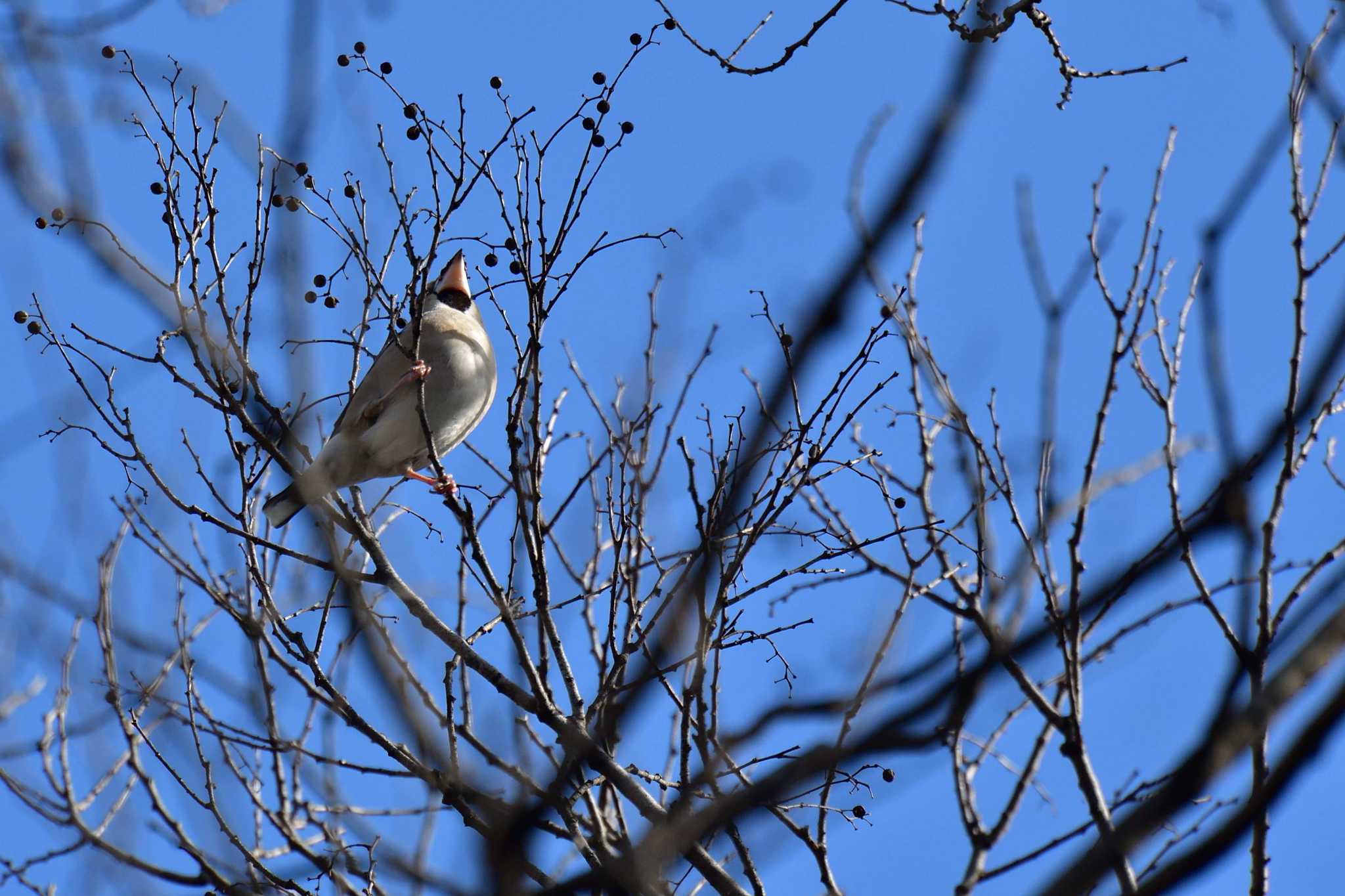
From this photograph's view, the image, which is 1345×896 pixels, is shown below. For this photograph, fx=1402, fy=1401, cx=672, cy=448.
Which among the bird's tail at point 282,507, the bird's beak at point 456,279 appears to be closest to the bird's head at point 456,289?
the bird's beak at point 456,279

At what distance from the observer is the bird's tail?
5625 millimetres

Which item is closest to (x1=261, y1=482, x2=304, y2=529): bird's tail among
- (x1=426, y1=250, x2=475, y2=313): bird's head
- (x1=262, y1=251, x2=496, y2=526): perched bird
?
(x1=262, y1=251, x2=496, y2=526): perched bird

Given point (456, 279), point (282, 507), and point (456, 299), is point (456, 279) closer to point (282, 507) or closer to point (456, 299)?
point (456, 299)

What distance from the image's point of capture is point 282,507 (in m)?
5.70

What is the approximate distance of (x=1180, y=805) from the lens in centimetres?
94

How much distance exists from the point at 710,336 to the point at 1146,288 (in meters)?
1.43

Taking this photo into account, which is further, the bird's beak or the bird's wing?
the bird's beak

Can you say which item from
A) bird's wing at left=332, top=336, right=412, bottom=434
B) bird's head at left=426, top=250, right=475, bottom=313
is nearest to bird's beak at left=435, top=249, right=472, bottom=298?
bird's head at left=426, top=250, right=475, bottom=313

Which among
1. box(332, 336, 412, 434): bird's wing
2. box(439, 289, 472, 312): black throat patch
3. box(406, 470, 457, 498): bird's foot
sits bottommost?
box(406, 470, 457, 498): bird's foot

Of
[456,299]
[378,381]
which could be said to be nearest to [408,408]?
[378,381]

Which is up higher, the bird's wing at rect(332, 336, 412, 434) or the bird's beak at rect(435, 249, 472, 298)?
the bird's beak at rect(435, 249, 472, 298)

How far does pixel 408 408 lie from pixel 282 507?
2.15ft

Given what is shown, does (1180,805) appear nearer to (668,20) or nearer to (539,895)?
(539,895)

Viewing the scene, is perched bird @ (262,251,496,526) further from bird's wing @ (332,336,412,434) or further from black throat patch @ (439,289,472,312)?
black throat patch @ (439,289,472,312)
